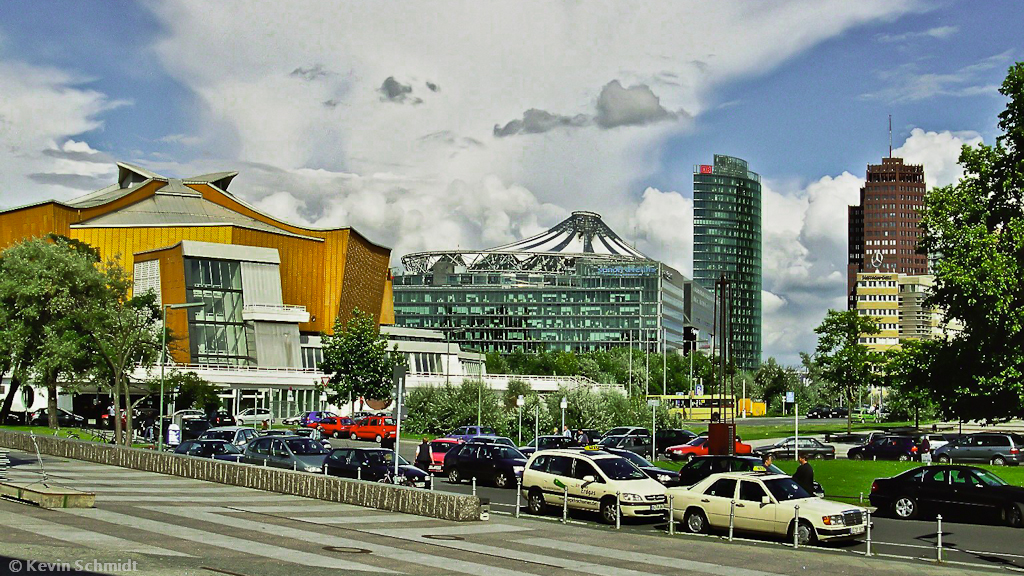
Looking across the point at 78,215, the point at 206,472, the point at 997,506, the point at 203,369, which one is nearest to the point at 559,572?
the point at 997,506

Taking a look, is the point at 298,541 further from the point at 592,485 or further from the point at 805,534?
the point at 805,534

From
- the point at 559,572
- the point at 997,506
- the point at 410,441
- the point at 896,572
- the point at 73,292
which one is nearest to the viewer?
the point at 559,572

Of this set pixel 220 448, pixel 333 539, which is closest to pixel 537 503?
pixel 333 539

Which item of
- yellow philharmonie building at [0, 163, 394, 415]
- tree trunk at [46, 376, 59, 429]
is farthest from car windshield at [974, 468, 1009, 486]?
yellow philharmonie building at [0, 163, 394, 415]

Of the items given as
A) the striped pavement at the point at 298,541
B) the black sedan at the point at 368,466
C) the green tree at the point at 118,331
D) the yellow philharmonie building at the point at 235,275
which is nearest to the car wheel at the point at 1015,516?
the striped pavement at the point at 298,541

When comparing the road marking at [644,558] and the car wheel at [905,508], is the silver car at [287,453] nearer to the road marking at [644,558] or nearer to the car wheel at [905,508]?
the road marking at [644,558]

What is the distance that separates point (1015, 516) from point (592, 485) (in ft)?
34.7

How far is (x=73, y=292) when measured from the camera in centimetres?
5606

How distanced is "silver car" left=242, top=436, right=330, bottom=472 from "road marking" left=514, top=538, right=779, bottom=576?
48.4 feet

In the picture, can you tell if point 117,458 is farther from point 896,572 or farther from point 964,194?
point 964,194

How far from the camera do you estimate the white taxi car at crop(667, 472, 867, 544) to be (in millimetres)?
21578

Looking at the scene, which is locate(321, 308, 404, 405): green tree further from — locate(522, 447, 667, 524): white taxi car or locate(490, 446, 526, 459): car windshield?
locate(522, 447, 667, 524): white taxi car

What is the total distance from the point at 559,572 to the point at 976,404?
1268 inches

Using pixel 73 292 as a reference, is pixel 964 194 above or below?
above
